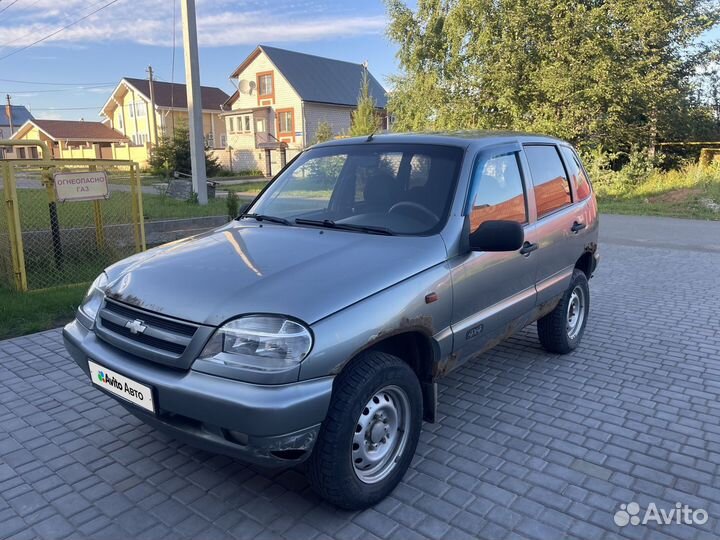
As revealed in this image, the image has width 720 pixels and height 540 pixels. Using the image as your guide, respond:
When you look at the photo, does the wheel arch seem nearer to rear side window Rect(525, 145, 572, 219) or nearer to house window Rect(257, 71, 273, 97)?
rear side window Rect(525, 145, 572, 219)

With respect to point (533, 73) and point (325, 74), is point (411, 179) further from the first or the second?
point (325, 74)

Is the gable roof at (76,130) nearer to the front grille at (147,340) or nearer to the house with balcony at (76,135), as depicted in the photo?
the house with balcony at (76,135)

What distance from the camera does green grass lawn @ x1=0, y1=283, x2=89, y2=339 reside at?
5.81 metres

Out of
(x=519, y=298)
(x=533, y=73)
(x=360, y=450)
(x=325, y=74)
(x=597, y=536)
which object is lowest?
(x=597, y=536)

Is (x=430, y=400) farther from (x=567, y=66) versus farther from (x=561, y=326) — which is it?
(x=567, y=66)

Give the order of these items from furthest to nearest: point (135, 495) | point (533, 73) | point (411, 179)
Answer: point (533, 73) < point (411, 179) < point (135, 495)

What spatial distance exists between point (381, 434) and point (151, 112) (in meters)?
48.9

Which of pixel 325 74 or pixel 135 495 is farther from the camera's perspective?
pixel 325 74

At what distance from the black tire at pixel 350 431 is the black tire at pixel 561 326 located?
2.48 meters

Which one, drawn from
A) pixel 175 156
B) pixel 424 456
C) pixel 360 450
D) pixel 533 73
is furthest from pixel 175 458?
pixel 175 156

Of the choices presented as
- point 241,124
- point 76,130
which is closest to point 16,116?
point 76,130

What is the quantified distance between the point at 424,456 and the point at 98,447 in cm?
212

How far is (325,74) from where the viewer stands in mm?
44000

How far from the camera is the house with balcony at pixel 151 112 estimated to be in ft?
152
